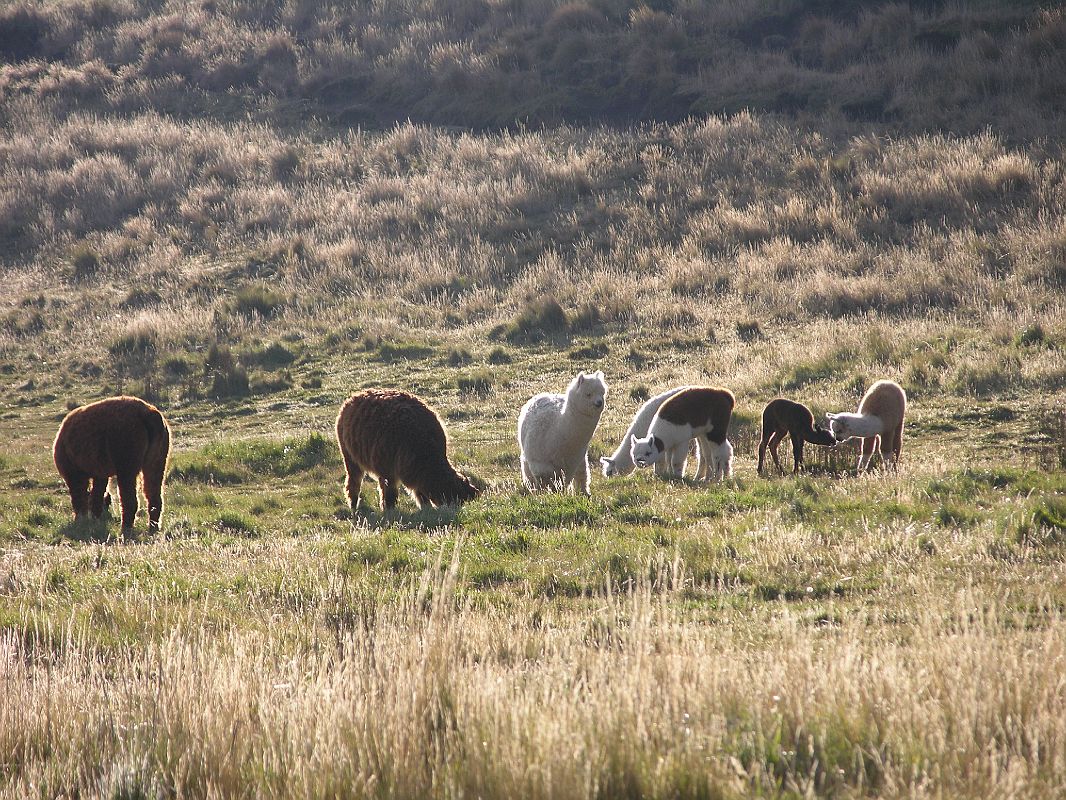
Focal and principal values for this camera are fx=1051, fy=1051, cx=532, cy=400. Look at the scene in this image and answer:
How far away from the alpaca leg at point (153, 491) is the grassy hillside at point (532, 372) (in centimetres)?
18

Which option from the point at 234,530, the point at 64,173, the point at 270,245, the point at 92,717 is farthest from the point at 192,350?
the point at 92,717

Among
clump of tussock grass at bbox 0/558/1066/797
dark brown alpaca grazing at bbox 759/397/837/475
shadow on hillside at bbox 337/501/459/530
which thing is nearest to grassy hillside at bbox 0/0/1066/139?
dark brown alpaca grazing at bbox 759/397/837/475

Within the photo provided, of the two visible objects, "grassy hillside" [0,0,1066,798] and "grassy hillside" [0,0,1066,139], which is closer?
"grassy hillside" [0,0,1066,798]

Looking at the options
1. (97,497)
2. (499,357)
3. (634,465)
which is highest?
(499,357)

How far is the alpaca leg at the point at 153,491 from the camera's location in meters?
9.78

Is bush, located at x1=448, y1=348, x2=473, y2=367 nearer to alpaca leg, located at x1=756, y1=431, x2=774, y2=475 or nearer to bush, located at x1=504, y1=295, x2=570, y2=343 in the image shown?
bush, located at x1=504, y1=295, x2=570, y2=343

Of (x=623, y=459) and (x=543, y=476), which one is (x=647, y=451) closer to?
(x=623, y=459)

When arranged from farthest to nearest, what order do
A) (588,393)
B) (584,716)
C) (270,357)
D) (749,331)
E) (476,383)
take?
(270,357), (749,331), (476,383), (588,393), (584,716)

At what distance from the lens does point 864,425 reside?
36.3 ft

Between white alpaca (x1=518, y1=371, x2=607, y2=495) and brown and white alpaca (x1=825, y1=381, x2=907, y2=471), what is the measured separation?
2.70 meters

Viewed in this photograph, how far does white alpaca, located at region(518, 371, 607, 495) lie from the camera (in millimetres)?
10141

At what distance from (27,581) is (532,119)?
30288 mm

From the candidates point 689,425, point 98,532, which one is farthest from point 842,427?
point 98,532

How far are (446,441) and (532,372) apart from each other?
319 inches
